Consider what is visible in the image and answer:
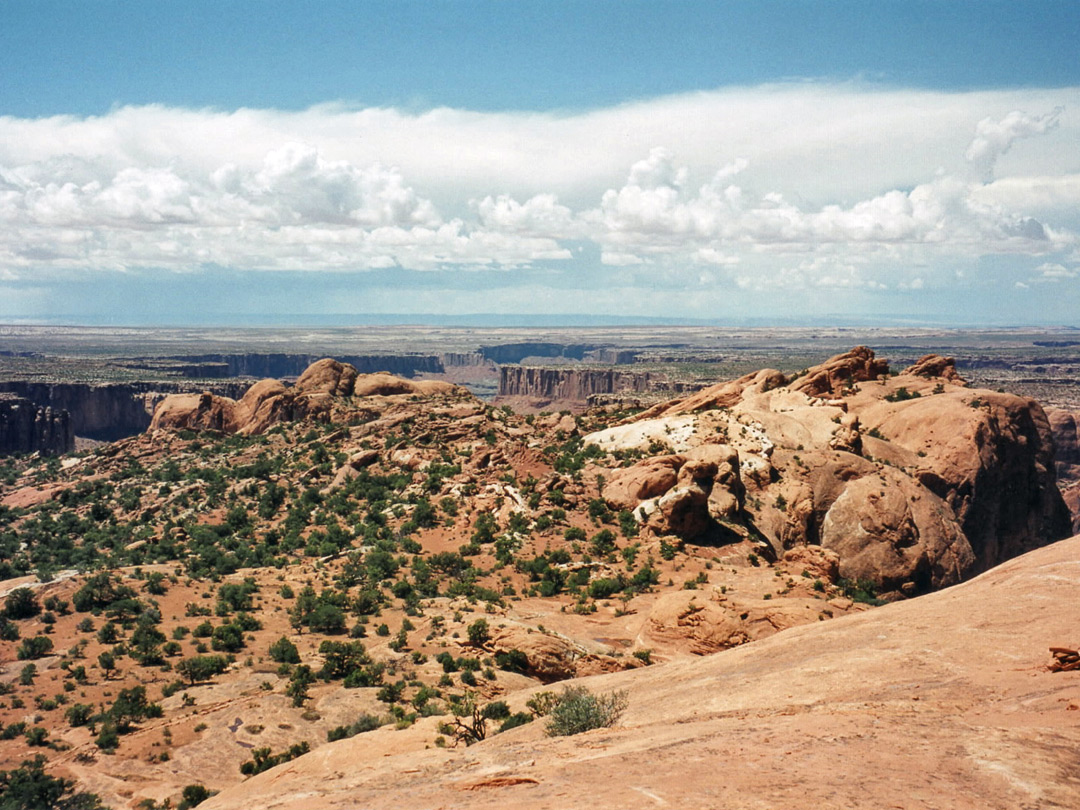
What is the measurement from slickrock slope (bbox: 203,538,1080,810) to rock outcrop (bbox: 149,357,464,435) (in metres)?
57.2

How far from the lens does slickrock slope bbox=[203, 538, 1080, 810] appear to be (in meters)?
12.2

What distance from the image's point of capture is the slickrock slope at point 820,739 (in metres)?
12.2

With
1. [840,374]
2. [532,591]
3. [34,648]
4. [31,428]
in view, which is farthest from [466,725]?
[31,428]

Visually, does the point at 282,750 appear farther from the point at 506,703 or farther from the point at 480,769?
the point at 480,769

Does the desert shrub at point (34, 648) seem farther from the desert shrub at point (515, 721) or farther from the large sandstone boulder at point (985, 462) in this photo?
the large sandstone boulder at point (985, 462)

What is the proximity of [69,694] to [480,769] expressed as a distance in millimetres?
19772

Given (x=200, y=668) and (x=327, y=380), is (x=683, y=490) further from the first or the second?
(x=327, y=380)

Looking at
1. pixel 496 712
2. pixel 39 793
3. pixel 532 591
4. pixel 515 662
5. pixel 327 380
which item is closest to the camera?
pixel 39 793

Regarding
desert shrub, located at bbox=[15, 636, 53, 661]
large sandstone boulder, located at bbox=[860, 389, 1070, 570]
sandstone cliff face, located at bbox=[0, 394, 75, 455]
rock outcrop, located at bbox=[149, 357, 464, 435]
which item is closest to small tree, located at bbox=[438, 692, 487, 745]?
desert shrub, located at bbox=[15, 636, 53, 661]

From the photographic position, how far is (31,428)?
128 meters

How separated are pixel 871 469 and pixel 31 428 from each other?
424 feet

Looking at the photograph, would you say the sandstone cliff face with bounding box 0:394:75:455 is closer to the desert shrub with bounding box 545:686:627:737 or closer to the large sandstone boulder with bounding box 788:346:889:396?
the large sandstone boulder with bounding box 788:346:889:396

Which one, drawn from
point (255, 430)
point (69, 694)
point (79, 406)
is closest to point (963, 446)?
point (69, 694)

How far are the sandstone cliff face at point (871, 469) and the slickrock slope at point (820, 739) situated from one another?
66.7ft
